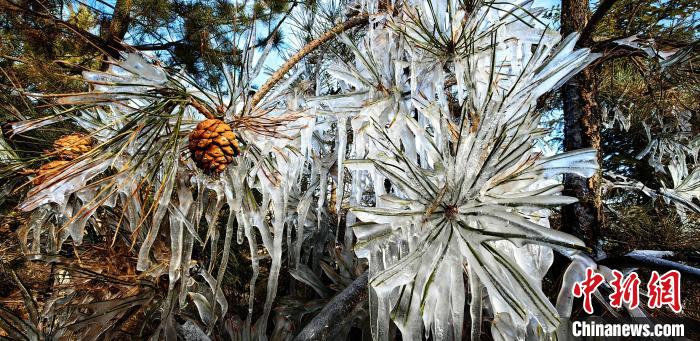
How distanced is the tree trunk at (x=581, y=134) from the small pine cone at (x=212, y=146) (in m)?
0.75

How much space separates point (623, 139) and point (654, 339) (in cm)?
339

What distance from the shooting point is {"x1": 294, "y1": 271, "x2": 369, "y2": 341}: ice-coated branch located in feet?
2.04

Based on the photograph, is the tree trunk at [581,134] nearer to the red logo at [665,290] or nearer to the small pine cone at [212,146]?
the red logo at [665,290]

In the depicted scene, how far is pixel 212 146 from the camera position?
1.81ft

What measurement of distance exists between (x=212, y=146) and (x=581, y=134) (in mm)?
890

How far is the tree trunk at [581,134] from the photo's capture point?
89cm

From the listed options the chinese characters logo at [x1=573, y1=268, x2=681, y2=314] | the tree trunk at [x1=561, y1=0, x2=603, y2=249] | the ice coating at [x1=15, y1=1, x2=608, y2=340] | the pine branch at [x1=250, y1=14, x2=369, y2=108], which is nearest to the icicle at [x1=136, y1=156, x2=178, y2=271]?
the ice coating at [x1=15, y1=1, x2=608, y2=340]

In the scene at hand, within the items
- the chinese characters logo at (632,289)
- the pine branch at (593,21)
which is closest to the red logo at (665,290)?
the chinese characters logo at (632,289)

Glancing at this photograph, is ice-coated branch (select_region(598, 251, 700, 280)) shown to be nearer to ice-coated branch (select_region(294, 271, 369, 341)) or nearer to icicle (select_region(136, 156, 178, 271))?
ice-coated branch (select_region(294, 271, 369, 341))

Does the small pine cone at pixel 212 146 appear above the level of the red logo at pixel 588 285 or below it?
above

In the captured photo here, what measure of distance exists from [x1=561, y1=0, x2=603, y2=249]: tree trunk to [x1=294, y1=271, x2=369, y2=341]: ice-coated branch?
0.55 metres

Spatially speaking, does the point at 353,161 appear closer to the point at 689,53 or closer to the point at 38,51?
the point at 689,53

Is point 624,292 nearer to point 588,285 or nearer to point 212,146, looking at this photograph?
point 588,285

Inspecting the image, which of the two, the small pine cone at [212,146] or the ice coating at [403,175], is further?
the small pine cone at [212,146]
